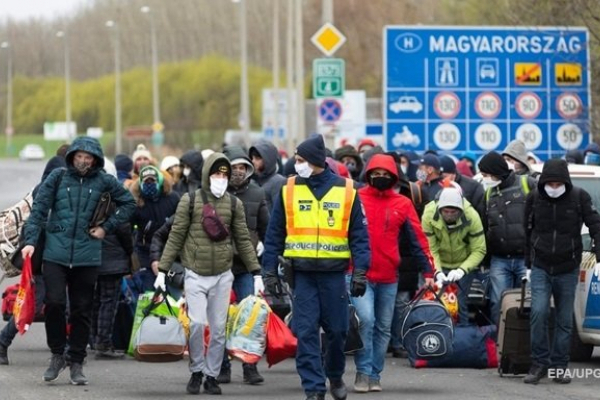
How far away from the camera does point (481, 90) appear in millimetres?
26438

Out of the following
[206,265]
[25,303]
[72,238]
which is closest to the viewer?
[206,265]

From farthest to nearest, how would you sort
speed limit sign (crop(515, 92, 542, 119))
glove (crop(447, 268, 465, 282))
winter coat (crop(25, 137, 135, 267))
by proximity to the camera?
speed limit sign (crop(515, 92, 542, 119)), glove (crop(447, 268, 465, 282)), winter coat (crop(25, 137, 135, 267))

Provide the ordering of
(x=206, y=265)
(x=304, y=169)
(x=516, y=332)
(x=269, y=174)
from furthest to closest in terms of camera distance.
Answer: (x=269, y=174) → (x=516, y=332) → (x=206, y=265) → (x=304, y=169)

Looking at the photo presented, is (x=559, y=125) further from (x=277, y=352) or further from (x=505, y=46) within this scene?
(x=277, y=352)

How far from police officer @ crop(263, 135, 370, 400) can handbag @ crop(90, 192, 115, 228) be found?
68.5 inches

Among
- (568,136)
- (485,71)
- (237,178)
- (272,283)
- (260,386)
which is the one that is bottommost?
(260,386)

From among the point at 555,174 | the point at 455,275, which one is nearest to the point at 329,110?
the point at 455,275

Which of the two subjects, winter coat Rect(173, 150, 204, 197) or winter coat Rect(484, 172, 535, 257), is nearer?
winter coat Rect(484, 172, 535, 257)

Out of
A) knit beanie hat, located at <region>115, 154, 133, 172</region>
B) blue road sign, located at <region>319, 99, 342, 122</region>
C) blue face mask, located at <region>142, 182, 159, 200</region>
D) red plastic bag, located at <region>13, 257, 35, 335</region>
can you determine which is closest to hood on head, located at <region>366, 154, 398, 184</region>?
red plastic bag, located at <region>13, 257, 35, 335</region>

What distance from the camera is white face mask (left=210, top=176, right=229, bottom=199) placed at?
474 inches

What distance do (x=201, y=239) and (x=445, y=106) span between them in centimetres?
1474

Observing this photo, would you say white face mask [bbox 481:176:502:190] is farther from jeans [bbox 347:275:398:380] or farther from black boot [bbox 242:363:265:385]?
black boot [bbox 242:363:265:385]

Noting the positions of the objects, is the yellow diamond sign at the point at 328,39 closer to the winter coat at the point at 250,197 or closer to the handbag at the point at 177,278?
the handbag at the point at 177,278

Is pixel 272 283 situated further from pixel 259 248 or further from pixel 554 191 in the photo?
pixel 259 248
